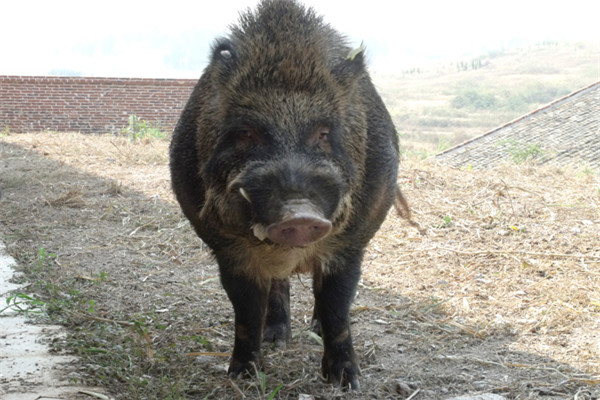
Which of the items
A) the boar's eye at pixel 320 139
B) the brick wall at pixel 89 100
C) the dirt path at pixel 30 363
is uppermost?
the boar's eye at pixel 320 139

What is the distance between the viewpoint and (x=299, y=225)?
2.32m

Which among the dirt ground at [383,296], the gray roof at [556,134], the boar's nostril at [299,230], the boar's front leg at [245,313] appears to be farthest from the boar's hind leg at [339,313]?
the gray roof at [556,134]

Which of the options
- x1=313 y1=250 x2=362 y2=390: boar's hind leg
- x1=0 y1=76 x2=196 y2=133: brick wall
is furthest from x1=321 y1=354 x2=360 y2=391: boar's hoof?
x1=0 y1=76 x2=196 y2=133: brick wall

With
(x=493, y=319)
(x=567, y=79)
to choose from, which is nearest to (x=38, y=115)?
(x=493, y=319)

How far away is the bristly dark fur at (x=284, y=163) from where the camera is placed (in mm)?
2590

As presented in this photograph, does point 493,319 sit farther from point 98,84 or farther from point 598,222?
point 98,84

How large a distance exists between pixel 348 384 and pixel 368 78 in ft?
5.08

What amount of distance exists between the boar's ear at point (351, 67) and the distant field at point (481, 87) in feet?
149

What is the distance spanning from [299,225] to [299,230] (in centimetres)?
6

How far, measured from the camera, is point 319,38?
3.08 metres

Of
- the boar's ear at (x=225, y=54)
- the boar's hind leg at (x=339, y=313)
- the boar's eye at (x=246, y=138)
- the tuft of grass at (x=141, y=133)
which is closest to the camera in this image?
the boar's eye at (x=246, y=138)

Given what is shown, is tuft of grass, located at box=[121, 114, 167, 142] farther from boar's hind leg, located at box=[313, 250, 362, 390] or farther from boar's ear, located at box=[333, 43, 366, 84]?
boar's ear, located at box=[333, 43, 366, 84]

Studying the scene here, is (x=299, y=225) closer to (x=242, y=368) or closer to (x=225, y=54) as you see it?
(x=225, y=54)

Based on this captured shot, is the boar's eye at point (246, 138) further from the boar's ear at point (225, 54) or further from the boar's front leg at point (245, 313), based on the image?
the boar's front leg at point (245, 313)
